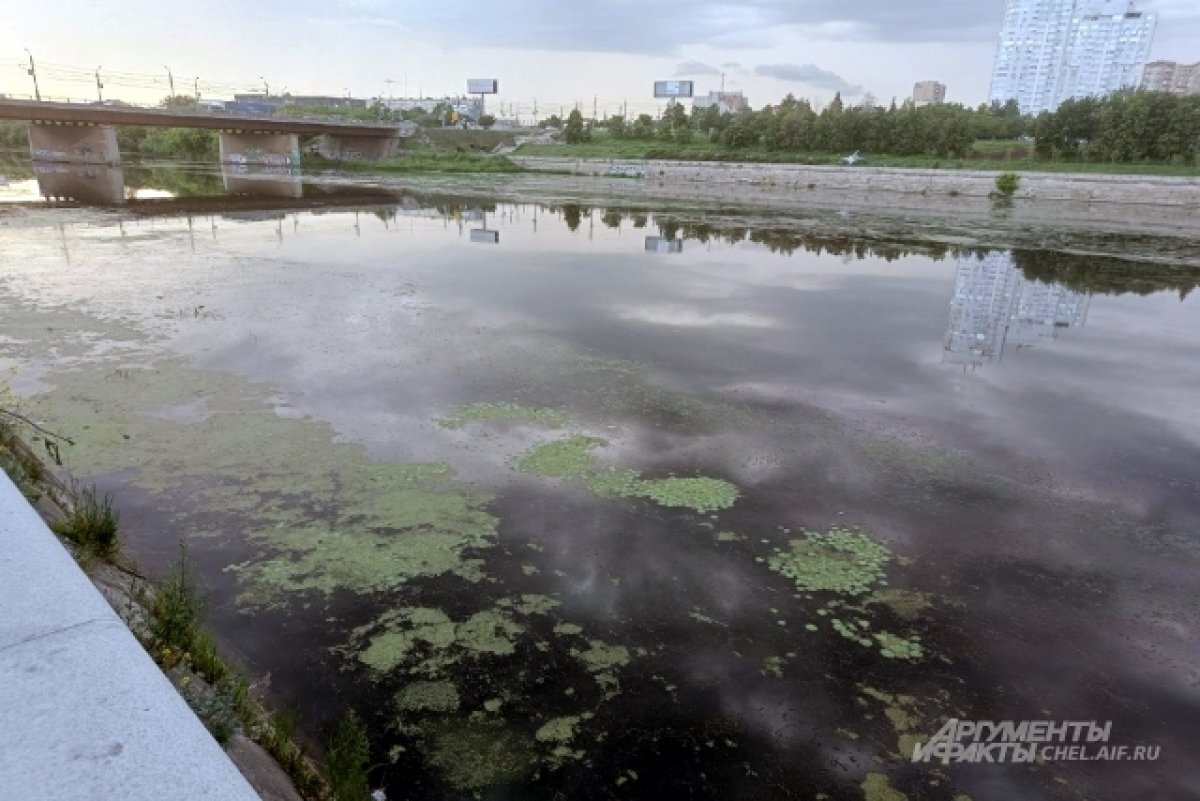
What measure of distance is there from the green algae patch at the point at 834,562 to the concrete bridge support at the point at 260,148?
7532cm

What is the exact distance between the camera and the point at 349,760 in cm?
377

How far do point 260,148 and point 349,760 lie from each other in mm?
81748

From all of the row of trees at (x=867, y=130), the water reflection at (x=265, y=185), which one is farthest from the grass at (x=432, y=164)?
the row of trees at (x=867, y=130)

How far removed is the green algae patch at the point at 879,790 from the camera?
3908 mm

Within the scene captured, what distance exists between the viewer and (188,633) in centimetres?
407

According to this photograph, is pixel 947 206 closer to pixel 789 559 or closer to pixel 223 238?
pixel 223 238

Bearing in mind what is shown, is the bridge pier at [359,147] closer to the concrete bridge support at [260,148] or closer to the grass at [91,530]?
the concrete bridge support at [260,148]

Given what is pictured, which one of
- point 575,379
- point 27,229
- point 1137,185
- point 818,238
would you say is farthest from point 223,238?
point 1137,185

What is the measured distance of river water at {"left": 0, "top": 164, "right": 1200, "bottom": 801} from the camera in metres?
4.32

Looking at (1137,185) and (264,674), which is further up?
(1137,185)

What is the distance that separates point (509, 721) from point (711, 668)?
1351mm

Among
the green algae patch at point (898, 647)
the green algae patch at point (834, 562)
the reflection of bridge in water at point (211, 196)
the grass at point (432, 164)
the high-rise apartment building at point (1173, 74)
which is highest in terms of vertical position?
the high-rise apartment building at point (1173, 74)

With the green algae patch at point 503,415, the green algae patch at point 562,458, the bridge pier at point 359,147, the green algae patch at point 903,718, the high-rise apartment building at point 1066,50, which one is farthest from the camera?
the high-rise apartment building at point 1066,50

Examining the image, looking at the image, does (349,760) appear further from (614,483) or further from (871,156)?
(871,156)
